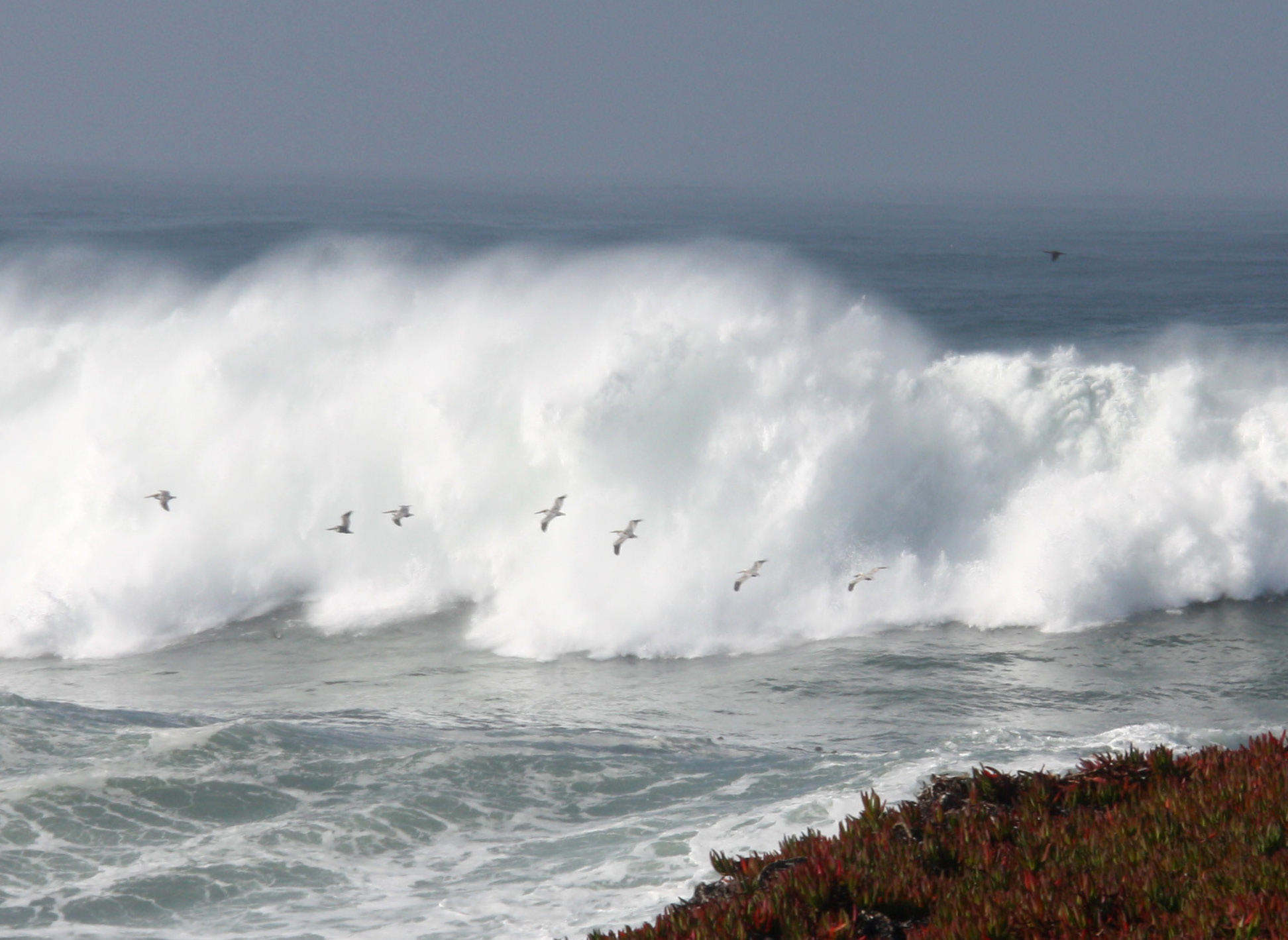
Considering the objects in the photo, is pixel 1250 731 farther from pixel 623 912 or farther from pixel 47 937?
pixel 47 937

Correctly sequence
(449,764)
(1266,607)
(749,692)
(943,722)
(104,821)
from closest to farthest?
(104,821)
(449,764)
(943,722)
(749,692)
(1266,607)

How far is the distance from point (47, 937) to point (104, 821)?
8.77ft

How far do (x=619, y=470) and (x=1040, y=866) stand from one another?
1990 cm

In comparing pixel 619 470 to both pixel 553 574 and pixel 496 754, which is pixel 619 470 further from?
pixel 496 754

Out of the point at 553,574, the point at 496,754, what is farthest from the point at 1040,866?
the point at 553,574

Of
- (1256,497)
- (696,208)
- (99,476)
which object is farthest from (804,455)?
(696,208)

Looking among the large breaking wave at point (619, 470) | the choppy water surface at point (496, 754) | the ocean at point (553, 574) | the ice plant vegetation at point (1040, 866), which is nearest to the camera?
the ice plant vegetation at point (1040, 866)

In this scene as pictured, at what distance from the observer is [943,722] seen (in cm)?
1688

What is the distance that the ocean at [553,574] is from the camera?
524 inches

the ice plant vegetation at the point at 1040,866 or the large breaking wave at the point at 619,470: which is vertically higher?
the large breaking wave at the point at 619,470

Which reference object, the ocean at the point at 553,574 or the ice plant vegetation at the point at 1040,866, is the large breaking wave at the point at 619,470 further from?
the ice plant vegetation at the point at 1040,866

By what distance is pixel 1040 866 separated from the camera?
784 centimetres

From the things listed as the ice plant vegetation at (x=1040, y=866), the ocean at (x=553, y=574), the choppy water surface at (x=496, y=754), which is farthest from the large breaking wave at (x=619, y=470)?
the ice plant vegetation at (x=1040, y=866)

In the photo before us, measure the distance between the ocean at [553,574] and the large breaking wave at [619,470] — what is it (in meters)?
0.09
